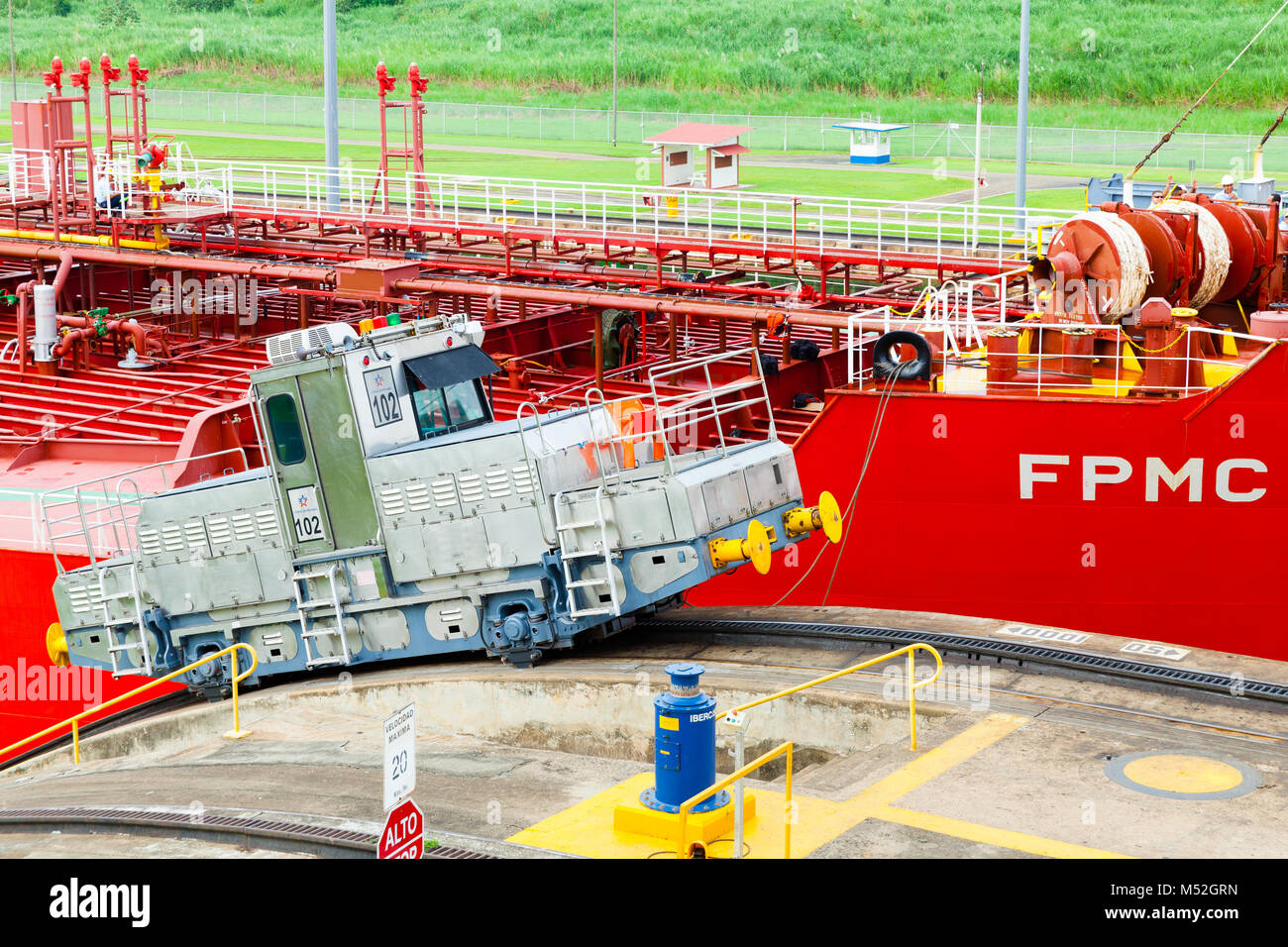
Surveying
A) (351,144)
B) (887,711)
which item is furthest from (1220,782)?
(351,144)

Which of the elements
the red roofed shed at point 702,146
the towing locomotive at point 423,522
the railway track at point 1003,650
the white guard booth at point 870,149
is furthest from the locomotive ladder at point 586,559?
the white guard booth at point 870,149

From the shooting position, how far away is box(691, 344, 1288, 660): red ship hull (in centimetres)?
1805

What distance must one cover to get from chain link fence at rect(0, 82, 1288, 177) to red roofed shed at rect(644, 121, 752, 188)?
506 inches

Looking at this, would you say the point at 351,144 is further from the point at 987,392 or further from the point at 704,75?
the point at 987,392

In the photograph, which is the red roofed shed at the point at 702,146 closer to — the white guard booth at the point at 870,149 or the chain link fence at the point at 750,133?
the chain link fence at the point at 750,133

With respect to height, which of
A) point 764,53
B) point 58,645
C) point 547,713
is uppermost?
point 764,53

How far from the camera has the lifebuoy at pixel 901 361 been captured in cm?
1916

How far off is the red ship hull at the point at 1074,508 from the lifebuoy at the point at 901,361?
1.14ft

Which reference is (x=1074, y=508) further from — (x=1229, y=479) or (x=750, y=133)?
(x=750, y=133)

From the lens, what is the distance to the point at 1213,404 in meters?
17.9

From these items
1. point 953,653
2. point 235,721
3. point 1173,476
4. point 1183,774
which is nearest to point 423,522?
point 235,721

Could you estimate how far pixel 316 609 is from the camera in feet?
55.6

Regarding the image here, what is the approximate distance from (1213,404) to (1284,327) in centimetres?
120

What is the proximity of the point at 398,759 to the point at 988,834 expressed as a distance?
13.8 feet
